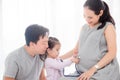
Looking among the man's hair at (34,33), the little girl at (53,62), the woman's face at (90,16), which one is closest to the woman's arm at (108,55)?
the woman's face at (90,16)

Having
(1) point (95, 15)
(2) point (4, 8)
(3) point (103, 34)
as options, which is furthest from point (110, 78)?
(2) point (4, 8)

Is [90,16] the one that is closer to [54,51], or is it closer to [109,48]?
[109,48]

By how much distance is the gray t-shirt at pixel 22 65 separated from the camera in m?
1.94

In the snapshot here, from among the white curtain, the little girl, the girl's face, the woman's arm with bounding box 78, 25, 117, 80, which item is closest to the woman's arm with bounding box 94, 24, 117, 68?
the woman's arm with bounding box 78, 25, 117, 80

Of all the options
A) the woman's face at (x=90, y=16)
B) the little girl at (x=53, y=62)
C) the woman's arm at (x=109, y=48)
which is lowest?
the little girl at (x=53, y=62)

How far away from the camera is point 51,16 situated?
2855 mm

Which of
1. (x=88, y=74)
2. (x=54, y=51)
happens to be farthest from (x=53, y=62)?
(x=88, y=74)

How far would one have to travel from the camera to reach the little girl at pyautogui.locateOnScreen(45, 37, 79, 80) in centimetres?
219

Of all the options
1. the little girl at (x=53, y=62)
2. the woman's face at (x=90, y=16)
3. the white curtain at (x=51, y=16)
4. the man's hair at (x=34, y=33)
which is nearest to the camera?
the man's hair at (x=34, y=33)

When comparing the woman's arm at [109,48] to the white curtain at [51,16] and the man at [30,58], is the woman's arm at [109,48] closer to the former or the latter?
the man at [30,58]

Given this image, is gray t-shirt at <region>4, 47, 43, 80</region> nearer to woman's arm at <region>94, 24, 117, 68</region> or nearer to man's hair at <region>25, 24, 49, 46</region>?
man's hair at <region>25, 24, 49, 46</region>

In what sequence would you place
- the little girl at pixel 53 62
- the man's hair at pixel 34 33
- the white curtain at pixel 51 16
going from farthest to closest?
the white curtain at pixel 51 16, the little girl at pixel 53 62, the man's hair at pixel 34 33

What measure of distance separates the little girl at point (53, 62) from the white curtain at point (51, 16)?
2.08ft

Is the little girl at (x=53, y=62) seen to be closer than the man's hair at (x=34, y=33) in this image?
No
